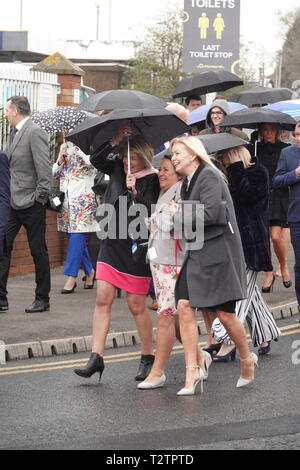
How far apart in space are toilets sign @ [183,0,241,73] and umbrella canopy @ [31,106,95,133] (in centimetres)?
1013

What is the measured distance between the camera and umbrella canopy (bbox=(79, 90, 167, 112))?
8.55 metres

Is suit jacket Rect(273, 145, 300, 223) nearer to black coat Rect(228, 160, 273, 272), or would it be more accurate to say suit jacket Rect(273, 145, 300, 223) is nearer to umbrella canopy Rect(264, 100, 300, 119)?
black coat Rect(228, 160, 273, 272)

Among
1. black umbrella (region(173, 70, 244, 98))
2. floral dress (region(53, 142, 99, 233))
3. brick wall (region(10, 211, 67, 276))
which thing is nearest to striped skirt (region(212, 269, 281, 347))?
floral dress (region(53, 142, 99, 233))

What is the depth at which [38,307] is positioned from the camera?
1169 cm

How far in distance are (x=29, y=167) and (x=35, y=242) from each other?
765 mm

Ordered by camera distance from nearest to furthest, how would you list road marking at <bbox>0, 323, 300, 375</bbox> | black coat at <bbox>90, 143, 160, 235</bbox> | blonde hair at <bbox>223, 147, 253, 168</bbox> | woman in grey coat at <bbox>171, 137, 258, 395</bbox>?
woman in grey coat at <bbox>171, 137, 258, 395</bbox> < black coat at <bbox>90, 143, 160, 235</bbox> < road marking at <bbox>0, 323, 300, 375</bbox> < blonde hair at <bbox>223, 147, 253, 168</bbox>

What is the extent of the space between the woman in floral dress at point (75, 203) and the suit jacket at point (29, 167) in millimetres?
1108

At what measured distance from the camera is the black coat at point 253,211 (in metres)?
9.36

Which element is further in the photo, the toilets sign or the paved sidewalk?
the toilets sign

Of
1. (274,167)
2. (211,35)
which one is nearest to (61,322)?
(274,167)

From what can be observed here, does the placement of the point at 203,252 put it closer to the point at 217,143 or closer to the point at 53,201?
the point at 217,143
